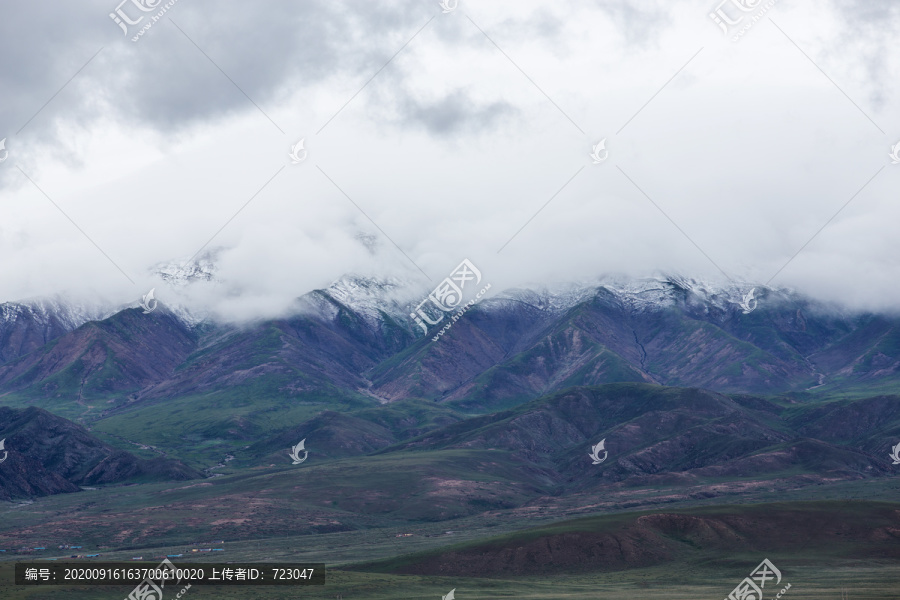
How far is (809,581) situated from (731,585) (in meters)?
11.0

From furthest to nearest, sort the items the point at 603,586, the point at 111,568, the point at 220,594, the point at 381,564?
the point at 381,564
the point at 603,586
the point at 111,568
the point at 220,594

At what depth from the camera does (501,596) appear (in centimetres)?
12775

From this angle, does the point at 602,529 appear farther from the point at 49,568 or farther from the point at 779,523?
the point at 49,568

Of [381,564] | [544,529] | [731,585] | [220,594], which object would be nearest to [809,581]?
[731,585]

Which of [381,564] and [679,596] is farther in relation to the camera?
[381,564]
